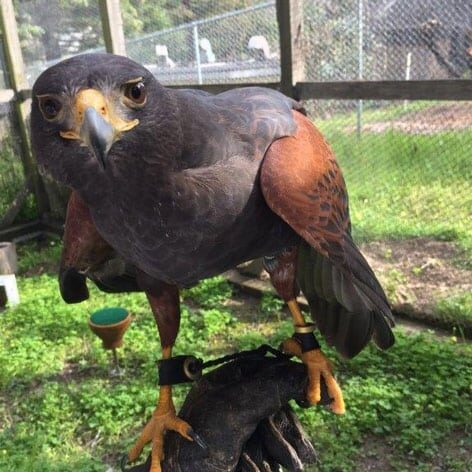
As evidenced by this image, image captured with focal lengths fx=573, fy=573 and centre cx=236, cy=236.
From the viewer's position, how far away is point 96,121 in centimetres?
106

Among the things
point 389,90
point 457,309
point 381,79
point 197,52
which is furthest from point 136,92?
point 197,52

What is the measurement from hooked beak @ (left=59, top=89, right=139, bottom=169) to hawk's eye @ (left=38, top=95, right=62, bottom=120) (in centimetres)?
4

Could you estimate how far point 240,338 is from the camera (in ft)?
12.1

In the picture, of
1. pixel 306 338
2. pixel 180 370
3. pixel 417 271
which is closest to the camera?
pixel 180 370

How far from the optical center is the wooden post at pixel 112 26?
14.5ft

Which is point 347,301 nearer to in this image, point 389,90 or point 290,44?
point 389,90

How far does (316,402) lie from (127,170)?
0.86 m

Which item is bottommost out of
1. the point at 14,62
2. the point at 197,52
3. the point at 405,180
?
the point at 405,180

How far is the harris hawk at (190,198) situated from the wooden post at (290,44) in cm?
176

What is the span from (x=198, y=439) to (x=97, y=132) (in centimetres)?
86

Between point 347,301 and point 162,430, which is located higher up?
point 347,301

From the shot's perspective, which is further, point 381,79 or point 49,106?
point 381,79

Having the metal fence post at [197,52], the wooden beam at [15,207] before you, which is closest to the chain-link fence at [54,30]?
the metal fence post at [197,52]

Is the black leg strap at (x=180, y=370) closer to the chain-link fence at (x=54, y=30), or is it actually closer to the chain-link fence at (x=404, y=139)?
the chain-link fence at (x=404, y=139)
